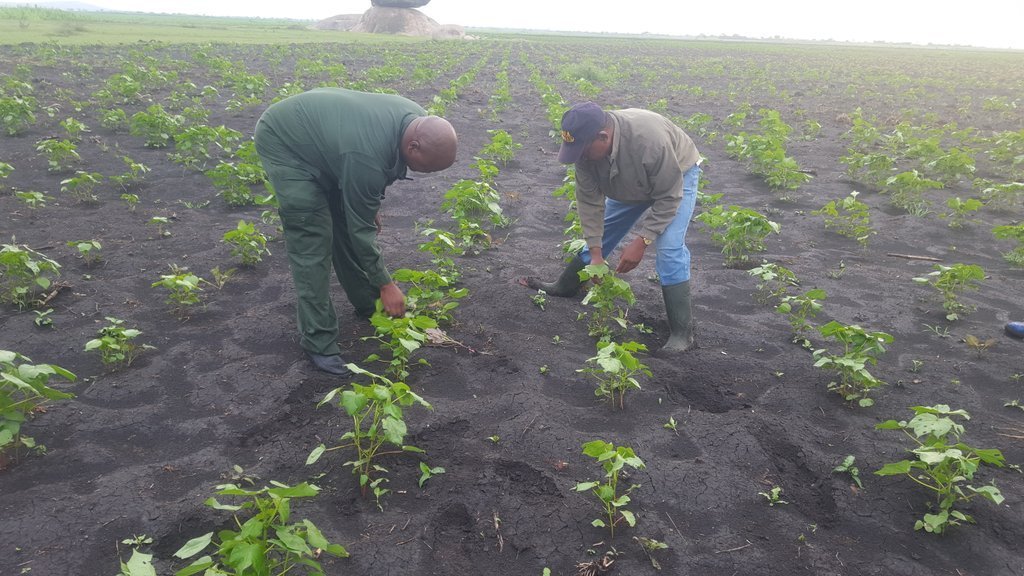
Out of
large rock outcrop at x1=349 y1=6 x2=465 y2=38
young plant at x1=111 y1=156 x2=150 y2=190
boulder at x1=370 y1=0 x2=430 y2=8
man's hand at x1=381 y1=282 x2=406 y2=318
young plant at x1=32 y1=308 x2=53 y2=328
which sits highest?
boulder at x1=370 y1=0 x2=430 y2=8

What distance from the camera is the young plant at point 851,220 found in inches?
232

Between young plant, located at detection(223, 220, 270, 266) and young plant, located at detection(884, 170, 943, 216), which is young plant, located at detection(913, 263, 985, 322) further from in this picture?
young plant, located at detection(223, 220, 270, 266)

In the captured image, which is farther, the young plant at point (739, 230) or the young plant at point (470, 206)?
the young plant at point (470, 206)

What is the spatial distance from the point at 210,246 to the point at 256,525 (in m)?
4.42

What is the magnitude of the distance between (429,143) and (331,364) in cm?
158

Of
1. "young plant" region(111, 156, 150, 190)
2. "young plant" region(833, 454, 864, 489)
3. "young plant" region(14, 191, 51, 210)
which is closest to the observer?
"young plant" region(833, 454, 864, 489)

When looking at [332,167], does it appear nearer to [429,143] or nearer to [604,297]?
[429,143]

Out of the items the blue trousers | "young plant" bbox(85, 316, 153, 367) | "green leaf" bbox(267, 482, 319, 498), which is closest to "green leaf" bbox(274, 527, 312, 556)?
"green leaf" bbox(267, 482, 319, 498)

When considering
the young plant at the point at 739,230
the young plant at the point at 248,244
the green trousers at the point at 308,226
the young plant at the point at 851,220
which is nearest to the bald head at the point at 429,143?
Result: the green trousers at the point at 308,226

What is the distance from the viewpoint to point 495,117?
1245 cm

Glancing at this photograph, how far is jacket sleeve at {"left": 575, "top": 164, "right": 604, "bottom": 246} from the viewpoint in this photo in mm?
3949

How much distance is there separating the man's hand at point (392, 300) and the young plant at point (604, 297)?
4.05ft

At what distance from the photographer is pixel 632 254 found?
3.83 m

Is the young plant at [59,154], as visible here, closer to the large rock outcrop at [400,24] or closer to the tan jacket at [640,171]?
the tan jacket at [640,171]
